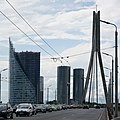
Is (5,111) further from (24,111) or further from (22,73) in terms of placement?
(22,73)

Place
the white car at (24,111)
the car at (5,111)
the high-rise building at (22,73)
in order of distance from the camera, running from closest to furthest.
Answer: the car at (5,111), the white car at (24,111), the high-rise building at (22,73)

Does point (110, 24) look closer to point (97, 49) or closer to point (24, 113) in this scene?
point (24, 113)

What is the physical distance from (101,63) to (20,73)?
16657 millimetres

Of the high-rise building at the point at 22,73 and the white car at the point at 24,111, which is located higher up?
the high-rise building at the point at 22,73

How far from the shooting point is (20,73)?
69500 mm

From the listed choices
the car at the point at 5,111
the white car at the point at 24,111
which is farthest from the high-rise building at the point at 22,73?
the car at the point at 5,111

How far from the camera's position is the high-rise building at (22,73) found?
62156 millimetres

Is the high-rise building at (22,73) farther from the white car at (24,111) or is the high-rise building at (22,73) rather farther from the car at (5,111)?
the car at (5,111)

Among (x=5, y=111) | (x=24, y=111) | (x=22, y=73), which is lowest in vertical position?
(x=24, y=111)

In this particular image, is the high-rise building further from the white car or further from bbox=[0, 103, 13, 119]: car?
bbox=[0, 103, 13, 119]: car

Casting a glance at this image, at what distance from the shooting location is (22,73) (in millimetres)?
68938

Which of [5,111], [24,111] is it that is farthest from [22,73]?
[5,111]

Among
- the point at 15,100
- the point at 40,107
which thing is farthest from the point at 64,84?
the point at 40,107

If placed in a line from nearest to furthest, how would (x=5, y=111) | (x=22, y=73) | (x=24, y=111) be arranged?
(x=5, y=111) → (x=24, y=111) → (x=22, y=73)
